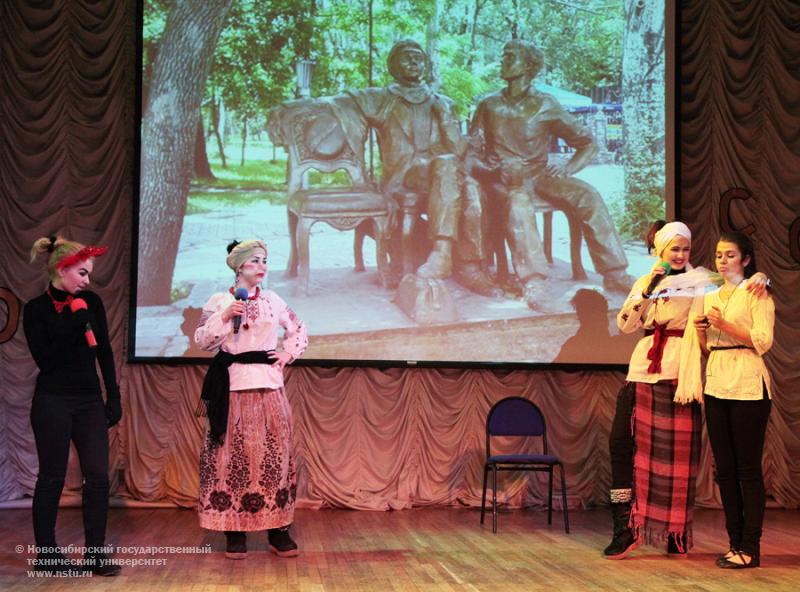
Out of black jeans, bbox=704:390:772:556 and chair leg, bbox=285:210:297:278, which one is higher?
chair leg, bbox=285:210:297:278

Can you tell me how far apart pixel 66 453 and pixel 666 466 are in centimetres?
275

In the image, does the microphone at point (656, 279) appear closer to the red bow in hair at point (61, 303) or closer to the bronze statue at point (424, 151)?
the bronze statue at point (424, 151)

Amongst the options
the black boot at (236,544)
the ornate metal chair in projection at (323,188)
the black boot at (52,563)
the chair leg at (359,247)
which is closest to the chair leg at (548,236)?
the ornate metal chair in projection at (323,188)

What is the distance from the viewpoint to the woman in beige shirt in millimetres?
4594

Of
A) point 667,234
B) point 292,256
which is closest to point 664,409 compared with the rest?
point 667,234

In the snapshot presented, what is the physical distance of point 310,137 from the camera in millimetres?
6863

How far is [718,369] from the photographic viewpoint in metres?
4.68

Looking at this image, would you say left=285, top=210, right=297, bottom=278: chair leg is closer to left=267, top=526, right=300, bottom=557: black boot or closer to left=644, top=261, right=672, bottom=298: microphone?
left=267, top=526, right=300, bottom=557: black boot

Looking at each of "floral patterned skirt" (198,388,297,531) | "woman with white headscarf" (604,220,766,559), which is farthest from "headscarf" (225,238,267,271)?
"woman with white headscarf" (604,220,766,559)

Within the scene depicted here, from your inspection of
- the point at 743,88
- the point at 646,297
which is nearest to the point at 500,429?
the point at 646,297

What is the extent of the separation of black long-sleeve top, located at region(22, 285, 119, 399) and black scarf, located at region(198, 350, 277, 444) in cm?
58

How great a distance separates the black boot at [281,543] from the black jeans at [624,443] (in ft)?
5.22

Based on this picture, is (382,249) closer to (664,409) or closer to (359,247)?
(359,247)

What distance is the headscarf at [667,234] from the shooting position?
15.8 feet
